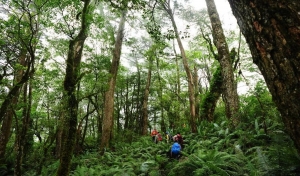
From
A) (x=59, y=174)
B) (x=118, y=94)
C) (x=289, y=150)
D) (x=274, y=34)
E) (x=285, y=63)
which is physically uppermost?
(x=118, y=94)

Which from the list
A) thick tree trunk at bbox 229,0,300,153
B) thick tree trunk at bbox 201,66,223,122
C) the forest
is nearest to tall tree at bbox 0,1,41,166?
the forest

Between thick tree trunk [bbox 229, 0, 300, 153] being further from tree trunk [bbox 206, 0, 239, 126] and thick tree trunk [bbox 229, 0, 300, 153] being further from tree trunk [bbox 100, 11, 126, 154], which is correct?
tree trunk [bbox 100, 11, 126, 154]

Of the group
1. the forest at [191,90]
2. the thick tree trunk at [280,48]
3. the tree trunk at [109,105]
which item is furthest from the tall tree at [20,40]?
the thick tree trunk at [280,48]

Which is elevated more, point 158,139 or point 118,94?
point 118,94

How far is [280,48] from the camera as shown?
4.76ft

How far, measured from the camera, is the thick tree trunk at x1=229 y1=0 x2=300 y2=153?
4.57 ft

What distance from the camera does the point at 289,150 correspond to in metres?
3.74

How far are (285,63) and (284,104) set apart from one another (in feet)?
0.93

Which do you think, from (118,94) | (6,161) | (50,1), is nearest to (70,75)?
(50,1)

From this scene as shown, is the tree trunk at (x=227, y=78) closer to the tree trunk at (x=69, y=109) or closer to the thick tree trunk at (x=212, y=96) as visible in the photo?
the thick tree trunk at (x=212, y=96)

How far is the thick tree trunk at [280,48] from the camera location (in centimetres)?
139

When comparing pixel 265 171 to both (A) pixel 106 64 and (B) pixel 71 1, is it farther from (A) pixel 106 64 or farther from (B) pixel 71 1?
(A) pixel 106 64

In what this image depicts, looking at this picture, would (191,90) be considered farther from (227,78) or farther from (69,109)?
(69,109)

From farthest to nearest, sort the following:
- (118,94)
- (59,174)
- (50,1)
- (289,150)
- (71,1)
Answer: (118,94), (71,1), (50,1), (59,174), (289,150)
